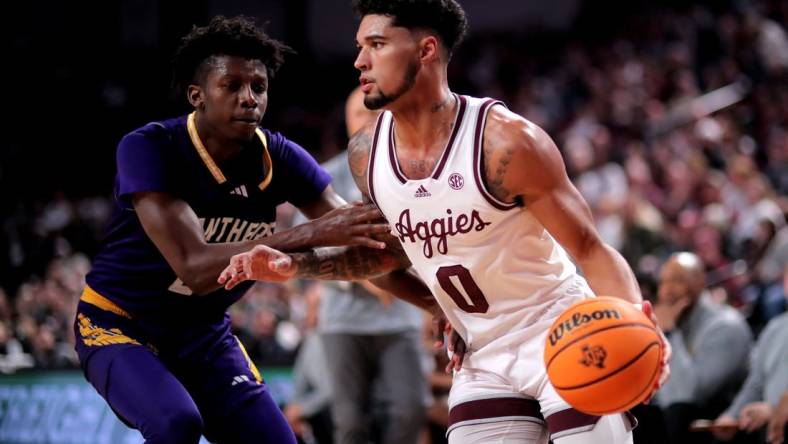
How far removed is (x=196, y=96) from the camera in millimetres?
4566

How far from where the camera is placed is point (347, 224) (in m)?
4.20

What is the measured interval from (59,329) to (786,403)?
27.4 feet

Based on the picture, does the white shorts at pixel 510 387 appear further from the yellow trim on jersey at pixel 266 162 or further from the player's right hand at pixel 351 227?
the yellow trim on jersey at pixel 266 162

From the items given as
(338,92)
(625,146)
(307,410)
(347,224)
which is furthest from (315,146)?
(347,224)

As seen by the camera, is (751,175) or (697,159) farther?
(697,159)

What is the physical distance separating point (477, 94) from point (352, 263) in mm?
13897

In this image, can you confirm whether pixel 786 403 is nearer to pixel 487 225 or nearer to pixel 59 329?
pixel 487 225

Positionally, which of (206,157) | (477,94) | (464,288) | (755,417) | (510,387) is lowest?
(477,94)

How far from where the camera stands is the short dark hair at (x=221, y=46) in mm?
4496

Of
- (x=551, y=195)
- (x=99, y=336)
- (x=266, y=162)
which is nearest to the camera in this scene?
(x=551, y=195)

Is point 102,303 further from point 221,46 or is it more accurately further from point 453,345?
point 453,345

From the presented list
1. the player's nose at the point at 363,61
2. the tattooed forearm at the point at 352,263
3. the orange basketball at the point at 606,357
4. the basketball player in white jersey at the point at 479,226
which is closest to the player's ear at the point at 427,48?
the basketball player in white jersey at the point at 479,226

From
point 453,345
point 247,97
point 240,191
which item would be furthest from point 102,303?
point 453,345

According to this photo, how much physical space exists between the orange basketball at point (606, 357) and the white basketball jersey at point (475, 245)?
45 cm
